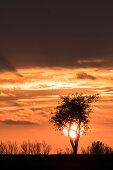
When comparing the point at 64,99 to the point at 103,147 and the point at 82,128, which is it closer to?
the point at 82,128

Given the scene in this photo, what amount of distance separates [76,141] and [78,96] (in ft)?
34.4

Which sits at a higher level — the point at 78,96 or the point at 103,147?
the point at 78,96

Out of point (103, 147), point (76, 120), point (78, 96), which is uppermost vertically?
point (78, 96)
